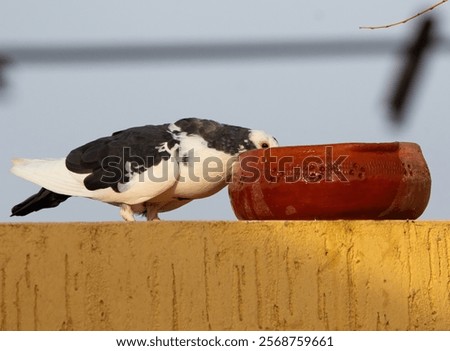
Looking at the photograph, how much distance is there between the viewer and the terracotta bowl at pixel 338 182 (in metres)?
2.88

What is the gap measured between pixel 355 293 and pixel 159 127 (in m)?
1.47

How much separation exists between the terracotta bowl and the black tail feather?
129 cm

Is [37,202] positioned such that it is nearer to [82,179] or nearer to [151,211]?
[82,179]

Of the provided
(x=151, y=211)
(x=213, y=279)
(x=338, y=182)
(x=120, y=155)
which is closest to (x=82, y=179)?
(x=120, y=155)

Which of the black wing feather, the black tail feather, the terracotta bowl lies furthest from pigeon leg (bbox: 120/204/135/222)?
the terracotta bowl

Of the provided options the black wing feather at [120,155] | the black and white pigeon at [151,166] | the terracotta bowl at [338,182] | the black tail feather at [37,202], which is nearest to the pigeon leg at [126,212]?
the black and white pigeon at [151,166]

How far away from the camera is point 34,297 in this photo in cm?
279

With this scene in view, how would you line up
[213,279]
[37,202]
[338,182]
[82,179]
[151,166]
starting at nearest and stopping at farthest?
[213,279], [338,182], [151,166], [82,179], [37,202]

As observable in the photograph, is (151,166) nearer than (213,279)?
No

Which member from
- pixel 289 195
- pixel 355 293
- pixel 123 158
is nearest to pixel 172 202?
pixel 123 158

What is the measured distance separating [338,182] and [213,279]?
54 centimetres

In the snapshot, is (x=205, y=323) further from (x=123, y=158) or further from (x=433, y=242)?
(x=123, y=158)

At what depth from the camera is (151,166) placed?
3.74 m

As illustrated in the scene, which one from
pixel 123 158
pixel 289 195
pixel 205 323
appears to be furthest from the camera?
pixel 123 158
